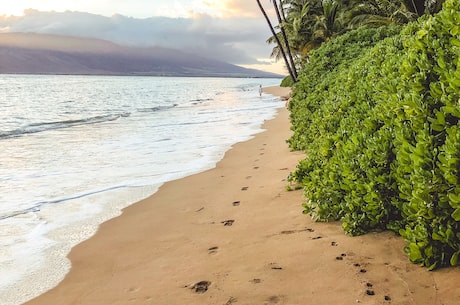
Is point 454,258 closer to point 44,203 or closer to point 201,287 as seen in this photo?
point 201,287

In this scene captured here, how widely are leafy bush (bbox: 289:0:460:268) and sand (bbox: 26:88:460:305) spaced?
0.24 metres

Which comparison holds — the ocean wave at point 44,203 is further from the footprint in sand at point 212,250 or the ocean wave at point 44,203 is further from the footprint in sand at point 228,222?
the footprint in sand at point 212,250

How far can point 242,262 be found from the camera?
403cm

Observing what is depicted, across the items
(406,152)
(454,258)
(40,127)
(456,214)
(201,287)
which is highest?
(406,152)

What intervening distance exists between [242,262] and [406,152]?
1.78 metres

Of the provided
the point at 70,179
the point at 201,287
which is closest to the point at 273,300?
the point at 201,287

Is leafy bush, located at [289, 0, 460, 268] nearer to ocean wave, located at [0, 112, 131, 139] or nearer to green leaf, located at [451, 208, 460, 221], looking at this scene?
green leaf, located at [451, 208, 460, 221]

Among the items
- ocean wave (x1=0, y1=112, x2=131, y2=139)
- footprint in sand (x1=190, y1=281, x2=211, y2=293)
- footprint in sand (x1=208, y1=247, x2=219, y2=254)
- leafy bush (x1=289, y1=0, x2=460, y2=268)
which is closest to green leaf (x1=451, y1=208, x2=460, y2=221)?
leafy bush (x1=289, y1=0, x2=460, y2=268)

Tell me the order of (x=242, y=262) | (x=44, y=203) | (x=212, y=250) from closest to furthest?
(x=242, y=262), (x=212, y=250), (x=44, y=203)

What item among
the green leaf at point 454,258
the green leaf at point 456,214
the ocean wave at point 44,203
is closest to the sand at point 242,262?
the green leaf at point 454,258

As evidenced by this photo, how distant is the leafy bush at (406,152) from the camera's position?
2.97 metres

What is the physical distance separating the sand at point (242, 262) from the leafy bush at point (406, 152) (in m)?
0.24

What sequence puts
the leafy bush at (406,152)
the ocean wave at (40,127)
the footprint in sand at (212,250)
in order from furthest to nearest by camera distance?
1. the ocean wave at (40,127)
2. the footprint in sand at (212,250)
3. the leafy bush at (406,152)

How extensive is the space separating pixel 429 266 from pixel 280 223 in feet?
6.41
